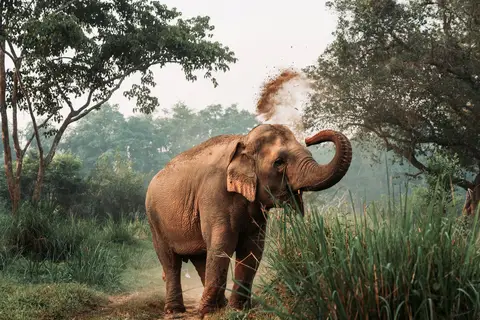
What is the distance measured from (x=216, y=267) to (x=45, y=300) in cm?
278

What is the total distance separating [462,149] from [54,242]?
42.4ft

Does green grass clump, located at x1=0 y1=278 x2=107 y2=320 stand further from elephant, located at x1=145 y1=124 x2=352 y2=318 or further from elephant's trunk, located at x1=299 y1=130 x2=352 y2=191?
elephant's trunk, located at x1=299 y1=130 x2=352 y2=191

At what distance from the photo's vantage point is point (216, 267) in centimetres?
611

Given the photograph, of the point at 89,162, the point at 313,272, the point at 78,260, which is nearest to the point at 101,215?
the point at 78,260

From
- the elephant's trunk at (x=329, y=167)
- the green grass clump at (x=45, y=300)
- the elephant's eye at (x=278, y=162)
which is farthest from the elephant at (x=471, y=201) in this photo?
the green grass clump at (x=45, y=300)

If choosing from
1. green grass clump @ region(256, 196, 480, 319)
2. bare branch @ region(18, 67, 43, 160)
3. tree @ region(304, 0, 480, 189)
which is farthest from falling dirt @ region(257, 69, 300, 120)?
green grass clump @ region(256, 196, 480, 319)

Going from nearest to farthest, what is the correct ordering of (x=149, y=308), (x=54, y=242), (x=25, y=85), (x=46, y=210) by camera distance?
(x=149, y=308) < (x=54, y=242) < (x=46, y=210) < (x=25, y=85)

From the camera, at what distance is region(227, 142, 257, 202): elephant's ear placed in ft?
20.0

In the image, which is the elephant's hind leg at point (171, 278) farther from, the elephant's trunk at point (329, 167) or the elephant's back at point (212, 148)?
the elephant's trunk at point (329, 167)

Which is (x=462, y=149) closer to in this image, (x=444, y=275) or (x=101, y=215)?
(x=101, y=215)

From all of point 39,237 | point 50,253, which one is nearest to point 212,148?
point 50,253

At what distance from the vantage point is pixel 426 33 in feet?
61.6

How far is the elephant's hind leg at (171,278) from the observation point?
7500 mm

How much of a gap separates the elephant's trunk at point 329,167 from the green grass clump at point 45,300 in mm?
3579
